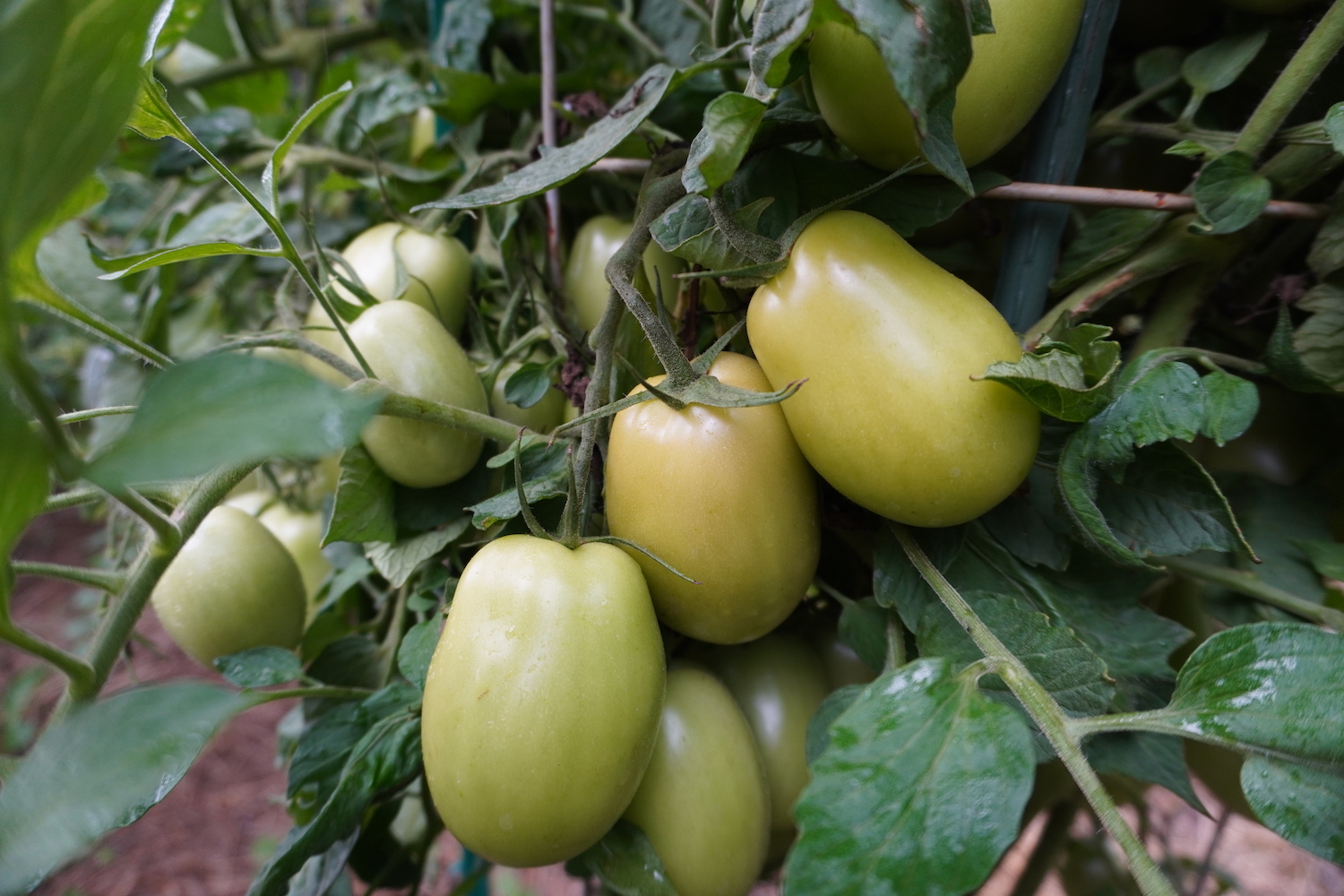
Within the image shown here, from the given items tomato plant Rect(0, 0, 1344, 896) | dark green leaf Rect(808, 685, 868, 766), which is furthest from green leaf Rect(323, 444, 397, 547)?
dark green leaf Rect(808, 685, 868, 766)

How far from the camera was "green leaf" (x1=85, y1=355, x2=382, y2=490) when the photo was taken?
0.15m

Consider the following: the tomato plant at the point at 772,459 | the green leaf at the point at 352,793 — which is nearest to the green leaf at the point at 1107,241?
the tomato plant at the point at 772,459

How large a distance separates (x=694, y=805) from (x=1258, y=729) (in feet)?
0.66

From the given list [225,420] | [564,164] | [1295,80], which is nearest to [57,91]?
[225,420]

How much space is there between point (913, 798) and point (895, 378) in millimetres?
131

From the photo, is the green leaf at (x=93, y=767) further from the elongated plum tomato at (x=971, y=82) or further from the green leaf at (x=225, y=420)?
the elongated plum tomato at (x=971, y=82)

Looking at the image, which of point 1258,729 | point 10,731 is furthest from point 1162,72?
point 10,731

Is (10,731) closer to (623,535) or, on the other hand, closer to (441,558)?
(441,558)

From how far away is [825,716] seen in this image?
312 millimetres

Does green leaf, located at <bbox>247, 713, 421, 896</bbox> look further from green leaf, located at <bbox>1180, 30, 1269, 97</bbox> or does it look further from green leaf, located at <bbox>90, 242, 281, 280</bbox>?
green leaf, located at <bbox>1180, 30, 1269, 97</bbox>

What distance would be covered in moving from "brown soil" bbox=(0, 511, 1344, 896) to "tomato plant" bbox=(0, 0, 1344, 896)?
0.73m

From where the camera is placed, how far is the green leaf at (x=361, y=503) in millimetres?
343

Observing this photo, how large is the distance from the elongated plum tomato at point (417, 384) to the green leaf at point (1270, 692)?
30 centimetres

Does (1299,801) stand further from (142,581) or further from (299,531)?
(299,531)
